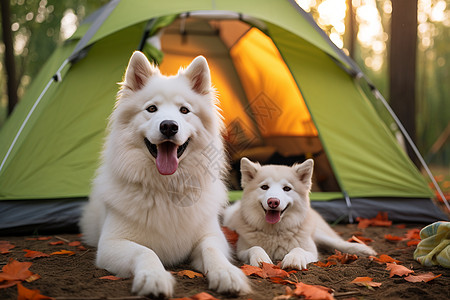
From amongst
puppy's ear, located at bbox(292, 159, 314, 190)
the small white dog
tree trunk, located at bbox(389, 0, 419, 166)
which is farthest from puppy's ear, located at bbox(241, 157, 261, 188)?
tree trunk, located at bbox(389, 0, 419, 166)

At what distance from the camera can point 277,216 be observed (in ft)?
7.93

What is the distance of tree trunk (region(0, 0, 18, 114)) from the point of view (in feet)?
18.8

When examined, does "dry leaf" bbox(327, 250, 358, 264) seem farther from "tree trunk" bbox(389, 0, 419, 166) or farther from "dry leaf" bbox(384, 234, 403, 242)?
"tree trunk" bbox(389, 0, 419, 166)

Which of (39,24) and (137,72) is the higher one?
(39,24)

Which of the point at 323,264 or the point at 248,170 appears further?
the point at 248,170

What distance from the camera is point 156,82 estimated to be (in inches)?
85.0

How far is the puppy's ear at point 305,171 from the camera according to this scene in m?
2.54

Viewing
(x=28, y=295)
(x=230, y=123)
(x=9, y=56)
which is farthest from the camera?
(x=9, y=56)

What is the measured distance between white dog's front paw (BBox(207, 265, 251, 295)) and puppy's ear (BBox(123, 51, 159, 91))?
113 centimetres

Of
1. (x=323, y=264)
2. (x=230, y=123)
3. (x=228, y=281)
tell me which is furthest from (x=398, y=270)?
(x=230, y=123)

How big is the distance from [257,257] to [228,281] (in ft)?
1.78

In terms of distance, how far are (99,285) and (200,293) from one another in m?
0.50

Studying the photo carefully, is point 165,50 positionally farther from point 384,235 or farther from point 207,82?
point 384,235

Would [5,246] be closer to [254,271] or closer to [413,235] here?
[254,271]
